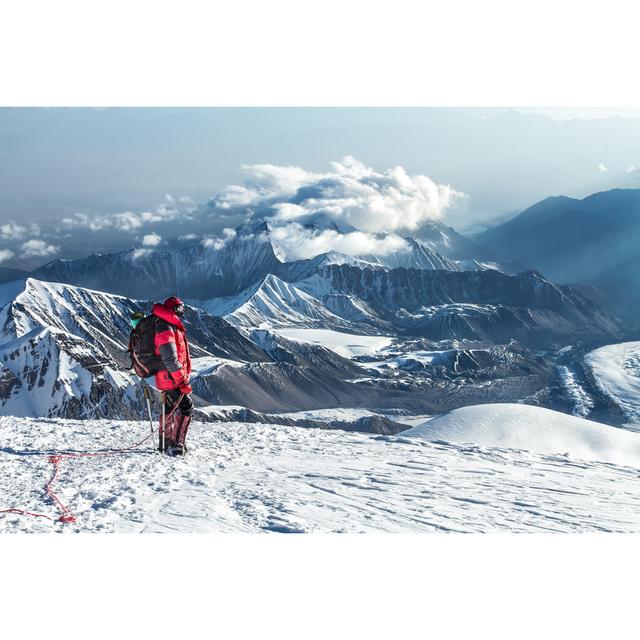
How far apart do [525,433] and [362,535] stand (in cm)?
1353

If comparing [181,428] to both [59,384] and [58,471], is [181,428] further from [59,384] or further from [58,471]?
[59,384]

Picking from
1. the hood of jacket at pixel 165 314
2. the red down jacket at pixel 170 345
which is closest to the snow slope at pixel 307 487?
the red down jacket at pixel 170 345

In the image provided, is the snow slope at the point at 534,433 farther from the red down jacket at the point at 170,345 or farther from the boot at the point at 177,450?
the red down jacket at the point at 170,345

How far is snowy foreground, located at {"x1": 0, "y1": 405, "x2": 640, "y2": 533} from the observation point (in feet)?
27.6

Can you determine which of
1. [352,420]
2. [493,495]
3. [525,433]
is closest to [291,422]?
[352,420]

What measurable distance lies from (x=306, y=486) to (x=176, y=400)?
327 cm

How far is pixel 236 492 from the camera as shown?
957cm

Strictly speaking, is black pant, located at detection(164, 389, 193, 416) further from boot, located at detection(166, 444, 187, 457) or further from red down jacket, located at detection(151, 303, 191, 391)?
boot, located at detection(166, 444, 187, 457)

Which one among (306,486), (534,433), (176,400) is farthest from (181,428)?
(534,433)

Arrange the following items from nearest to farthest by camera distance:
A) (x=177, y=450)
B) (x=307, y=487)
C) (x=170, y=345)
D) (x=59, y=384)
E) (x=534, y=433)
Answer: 1. (x=307, y=487)
2. (x=170, y=345)
3. (x=177, y=450)
4. (x=534, y=433)
5. (x=59, y=384)

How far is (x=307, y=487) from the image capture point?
1002 centimetres

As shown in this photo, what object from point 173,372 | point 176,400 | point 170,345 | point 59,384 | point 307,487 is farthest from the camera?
point 59,384

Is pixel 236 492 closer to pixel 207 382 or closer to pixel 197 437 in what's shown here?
pixel 197 437

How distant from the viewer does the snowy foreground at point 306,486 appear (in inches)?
332
